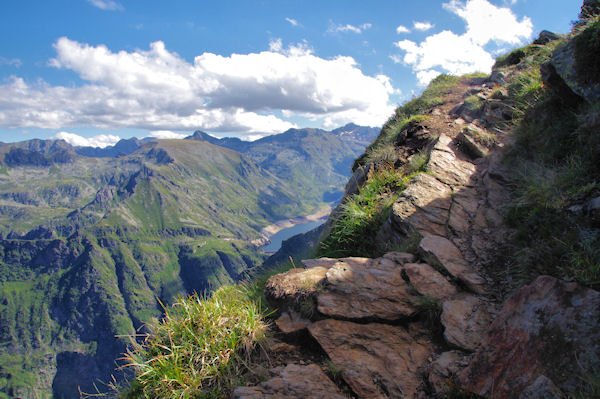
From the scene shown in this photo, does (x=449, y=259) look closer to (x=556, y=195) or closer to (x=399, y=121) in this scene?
(x=556, y=195)

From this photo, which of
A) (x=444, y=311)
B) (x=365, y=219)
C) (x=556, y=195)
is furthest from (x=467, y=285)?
(x=365, y=219)

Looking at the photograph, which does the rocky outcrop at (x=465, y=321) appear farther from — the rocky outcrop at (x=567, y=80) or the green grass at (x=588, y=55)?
the green grass at (x=588, y=55)

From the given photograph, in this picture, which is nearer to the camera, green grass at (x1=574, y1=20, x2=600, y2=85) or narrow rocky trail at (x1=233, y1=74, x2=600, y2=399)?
narrow rocky trail at (x1=233, y1=74, x2=600, y2=399)

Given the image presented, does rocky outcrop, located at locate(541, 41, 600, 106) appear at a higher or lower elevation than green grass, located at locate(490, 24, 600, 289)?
higher

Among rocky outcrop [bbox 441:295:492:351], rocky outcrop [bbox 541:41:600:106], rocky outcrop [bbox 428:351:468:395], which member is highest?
rocky outcrop [bbox 541:41:600:106]

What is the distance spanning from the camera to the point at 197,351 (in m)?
5.25

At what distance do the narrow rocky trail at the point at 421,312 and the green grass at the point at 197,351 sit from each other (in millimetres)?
648

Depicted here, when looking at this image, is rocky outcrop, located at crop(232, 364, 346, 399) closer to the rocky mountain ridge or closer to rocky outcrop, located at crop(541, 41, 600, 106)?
the rocky mountain ridge

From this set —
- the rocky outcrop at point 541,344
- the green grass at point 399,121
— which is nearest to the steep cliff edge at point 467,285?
the rocky outcrop at point 541,344

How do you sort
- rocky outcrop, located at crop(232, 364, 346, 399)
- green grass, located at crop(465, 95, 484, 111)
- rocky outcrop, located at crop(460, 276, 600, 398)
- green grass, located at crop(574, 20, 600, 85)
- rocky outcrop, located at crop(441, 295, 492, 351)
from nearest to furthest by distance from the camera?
1. rocky outcrop, located at crop(460, 276, 600, 398)
2. rocky outcrop, located at crop(232, 364, 346, 399)
3. rocky outcrop, located at crop(441, 295, 492, 351)
4. green grass, located at crop(574, 20, 600, 85)
5. green grass, located at crop(465, 95, 484, 111)

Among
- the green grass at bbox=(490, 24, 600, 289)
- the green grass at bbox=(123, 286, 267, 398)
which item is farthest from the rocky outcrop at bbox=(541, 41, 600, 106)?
the green grass at bbox=(123, 286, 267, 398)

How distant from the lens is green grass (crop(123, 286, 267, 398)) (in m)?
4.84

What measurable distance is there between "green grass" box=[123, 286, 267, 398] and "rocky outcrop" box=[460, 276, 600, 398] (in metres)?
3.48

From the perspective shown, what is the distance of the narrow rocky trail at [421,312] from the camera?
13.1ft
